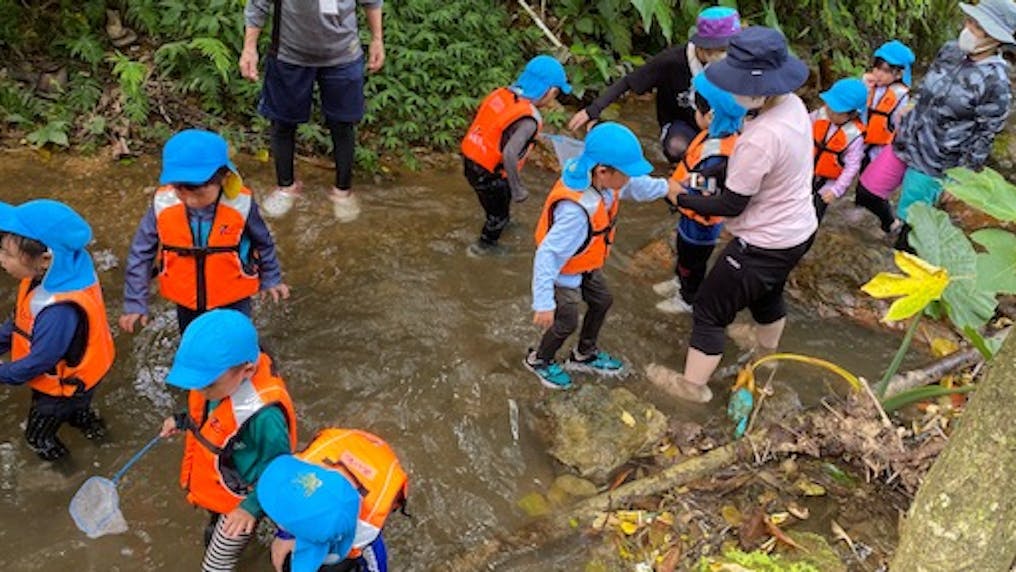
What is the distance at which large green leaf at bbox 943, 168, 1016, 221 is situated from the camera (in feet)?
8.16

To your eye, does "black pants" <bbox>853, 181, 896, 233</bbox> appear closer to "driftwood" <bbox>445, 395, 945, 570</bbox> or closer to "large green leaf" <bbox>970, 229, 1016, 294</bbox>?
"driftwood" <bbox>445, 395, 945, 570</bbox>

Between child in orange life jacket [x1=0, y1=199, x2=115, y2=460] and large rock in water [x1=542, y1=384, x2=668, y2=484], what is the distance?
2.35 meters

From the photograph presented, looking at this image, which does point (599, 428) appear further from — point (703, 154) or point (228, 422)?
point (228, 422)

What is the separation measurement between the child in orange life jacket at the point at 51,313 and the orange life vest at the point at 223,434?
79 cm

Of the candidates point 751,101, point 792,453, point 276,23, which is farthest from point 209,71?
point 792,453

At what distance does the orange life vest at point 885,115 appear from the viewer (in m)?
6.70

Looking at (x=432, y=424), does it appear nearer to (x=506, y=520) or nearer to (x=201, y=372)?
(x=506, y=520)

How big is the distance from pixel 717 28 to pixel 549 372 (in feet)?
8.11

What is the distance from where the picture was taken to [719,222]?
5.11 meters

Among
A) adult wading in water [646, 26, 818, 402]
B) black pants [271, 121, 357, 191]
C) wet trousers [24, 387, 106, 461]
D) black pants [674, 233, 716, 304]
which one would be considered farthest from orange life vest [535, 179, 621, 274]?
wet trousers [24, 387, 106, 461]

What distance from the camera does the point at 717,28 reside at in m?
5.27

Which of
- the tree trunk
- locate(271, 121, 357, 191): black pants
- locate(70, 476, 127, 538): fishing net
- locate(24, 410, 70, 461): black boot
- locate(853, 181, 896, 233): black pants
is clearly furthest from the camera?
locate(853, 181, 896, 233): black pants

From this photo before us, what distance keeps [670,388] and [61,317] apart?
10.9 feet

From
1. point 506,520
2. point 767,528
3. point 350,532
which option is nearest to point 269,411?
point 350,532
